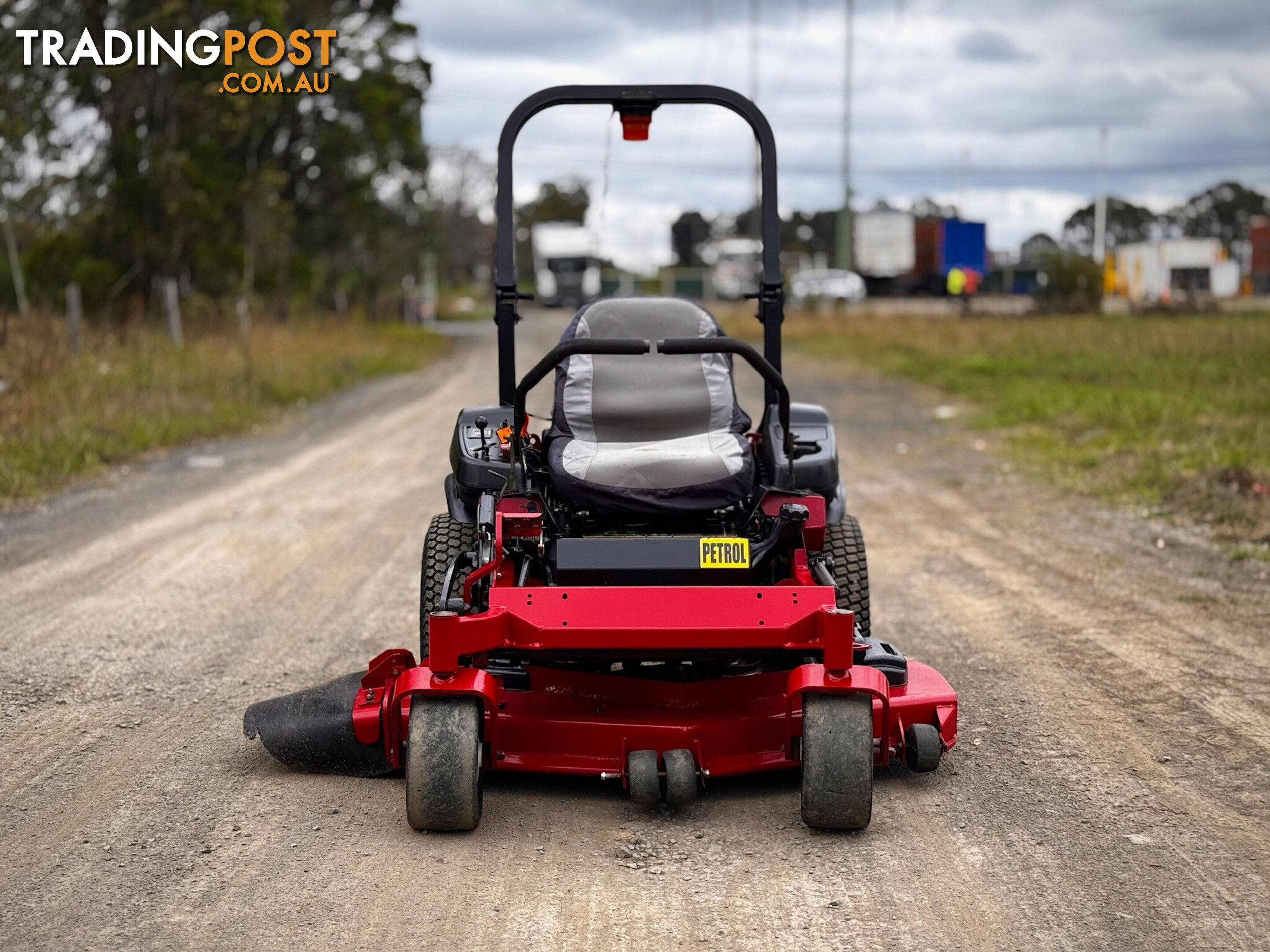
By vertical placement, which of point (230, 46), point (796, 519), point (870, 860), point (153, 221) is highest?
point (230, 46)

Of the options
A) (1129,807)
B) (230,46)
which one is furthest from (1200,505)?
(230,46)

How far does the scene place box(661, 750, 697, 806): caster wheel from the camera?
14.5 ft

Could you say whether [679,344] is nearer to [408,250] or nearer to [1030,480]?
[1030,480]

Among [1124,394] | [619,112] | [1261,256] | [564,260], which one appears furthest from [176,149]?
[1261,256]

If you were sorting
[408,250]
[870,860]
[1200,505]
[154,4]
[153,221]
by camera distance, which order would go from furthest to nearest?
[408,250] → [153,221] → [154,4] → [1200,505] → [870,860]

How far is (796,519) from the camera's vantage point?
4.84 metres

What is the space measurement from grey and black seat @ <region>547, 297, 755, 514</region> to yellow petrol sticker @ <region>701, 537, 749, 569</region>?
0.58ft

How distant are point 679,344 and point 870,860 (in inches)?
67.5

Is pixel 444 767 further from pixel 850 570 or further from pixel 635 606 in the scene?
pixel 850 570

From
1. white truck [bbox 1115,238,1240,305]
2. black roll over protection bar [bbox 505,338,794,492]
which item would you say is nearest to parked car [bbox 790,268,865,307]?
white truck [bbox 1115,238,1240,305]

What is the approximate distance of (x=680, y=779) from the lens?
4418mm

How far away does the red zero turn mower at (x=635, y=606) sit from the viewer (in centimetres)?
435

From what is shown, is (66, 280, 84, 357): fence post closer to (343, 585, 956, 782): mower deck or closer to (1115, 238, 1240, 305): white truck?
(343, 585, 956, 782): mower deck

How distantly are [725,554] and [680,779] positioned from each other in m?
0.73
